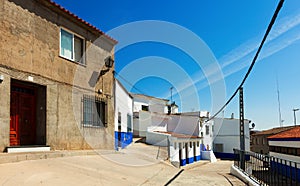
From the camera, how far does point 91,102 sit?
12547mm

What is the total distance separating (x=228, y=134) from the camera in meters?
43.9

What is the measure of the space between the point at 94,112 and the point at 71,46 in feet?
10.0

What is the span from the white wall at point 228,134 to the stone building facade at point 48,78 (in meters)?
33.6

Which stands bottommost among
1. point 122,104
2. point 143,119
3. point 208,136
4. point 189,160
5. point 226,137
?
point 189,160

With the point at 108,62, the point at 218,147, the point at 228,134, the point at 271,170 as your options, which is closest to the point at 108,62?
the point at 108,62

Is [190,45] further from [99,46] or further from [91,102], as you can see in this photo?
[91,102]

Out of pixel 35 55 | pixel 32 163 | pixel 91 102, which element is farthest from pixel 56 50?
pixel 32 163

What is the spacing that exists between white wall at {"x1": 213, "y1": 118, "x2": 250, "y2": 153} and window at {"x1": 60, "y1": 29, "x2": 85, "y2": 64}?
3538cm

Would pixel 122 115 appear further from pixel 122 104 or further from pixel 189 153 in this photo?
pixel 189 153

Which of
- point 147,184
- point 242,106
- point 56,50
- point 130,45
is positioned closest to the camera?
point 147,184

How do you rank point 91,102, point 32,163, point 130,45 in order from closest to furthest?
point 32,163
point 91,102
point 130,45

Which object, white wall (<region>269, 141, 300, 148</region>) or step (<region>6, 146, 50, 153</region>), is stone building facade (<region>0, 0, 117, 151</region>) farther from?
white wall (<region>269, 141, 300, 148</region>)

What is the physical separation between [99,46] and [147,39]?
2776 mm

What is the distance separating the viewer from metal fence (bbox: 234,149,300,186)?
669 cm
